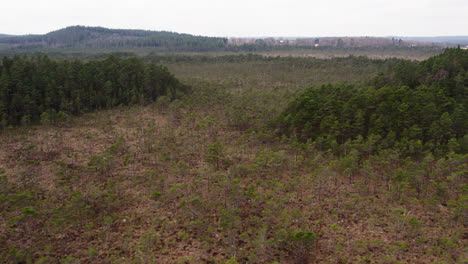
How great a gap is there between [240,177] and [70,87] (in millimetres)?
23290

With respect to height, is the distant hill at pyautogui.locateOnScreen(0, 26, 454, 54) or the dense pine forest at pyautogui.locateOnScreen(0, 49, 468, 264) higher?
the distant hill at pyautogui.locateOnScreen(0, 26, 454, 54)

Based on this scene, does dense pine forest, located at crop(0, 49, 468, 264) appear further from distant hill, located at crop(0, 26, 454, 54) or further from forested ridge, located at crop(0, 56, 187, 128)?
distant hill, located at crop(0, 26, 454, 54)

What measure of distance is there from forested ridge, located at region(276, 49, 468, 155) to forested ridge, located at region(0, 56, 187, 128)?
63.8 feet

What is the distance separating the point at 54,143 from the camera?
20.8m

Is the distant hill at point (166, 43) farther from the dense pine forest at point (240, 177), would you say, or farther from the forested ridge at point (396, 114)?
the forested ridge at point (396, 114)

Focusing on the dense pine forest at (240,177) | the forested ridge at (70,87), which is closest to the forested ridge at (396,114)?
the dense pine forest at (240,177)

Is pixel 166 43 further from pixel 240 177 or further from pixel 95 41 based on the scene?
pixel 240 177

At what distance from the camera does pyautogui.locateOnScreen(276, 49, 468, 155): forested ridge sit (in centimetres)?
1683

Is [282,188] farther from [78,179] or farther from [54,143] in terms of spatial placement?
[54,143]

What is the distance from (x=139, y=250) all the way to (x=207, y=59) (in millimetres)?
77795

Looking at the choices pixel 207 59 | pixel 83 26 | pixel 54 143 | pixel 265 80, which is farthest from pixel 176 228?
pixel 83 26

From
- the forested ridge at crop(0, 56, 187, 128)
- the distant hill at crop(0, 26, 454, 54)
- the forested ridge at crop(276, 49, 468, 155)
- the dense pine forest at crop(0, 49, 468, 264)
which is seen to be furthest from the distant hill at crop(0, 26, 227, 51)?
the forested ridge at crop(276, 49, 468, 155)

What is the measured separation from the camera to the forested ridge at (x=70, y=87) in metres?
25.1

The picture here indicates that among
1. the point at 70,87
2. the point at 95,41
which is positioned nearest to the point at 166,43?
the point at 95,41
